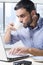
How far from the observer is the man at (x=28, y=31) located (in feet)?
3.12

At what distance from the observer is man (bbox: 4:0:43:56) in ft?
3.12

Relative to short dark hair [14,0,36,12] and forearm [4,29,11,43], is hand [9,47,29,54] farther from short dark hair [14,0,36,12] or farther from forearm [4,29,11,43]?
short dark hair [14,0,36,12]

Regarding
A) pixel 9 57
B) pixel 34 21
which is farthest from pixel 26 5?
pixel 9 57

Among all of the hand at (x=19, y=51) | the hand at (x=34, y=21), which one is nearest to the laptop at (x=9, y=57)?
the hand at (x=19, y=51)

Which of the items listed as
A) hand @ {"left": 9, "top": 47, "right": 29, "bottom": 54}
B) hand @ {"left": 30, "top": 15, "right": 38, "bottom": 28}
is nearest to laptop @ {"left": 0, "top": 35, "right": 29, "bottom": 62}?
hand @ {"left": 9, "top": 47, "right": 29, "bottom": 54}

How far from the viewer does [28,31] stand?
38.1 inches

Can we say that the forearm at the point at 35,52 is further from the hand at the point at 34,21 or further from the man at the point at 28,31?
the hand at the point at 34,21

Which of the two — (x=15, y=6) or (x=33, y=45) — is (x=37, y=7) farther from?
(x=33, y=45)

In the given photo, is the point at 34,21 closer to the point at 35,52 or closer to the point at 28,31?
the point at 28,31

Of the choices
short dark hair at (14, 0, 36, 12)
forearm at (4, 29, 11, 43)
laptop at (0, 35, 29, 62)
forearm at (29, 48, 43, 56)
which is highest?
short dark hair at (14, 0, 36, 12)

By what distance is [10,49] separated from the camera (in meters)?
0.97

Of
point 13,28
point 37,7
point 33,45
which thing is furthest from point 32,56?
point 37,7

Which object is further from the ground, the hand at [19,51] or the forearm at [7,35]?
the forearm at [7,35]

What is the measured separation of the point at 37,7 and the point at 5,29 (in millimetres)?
251
